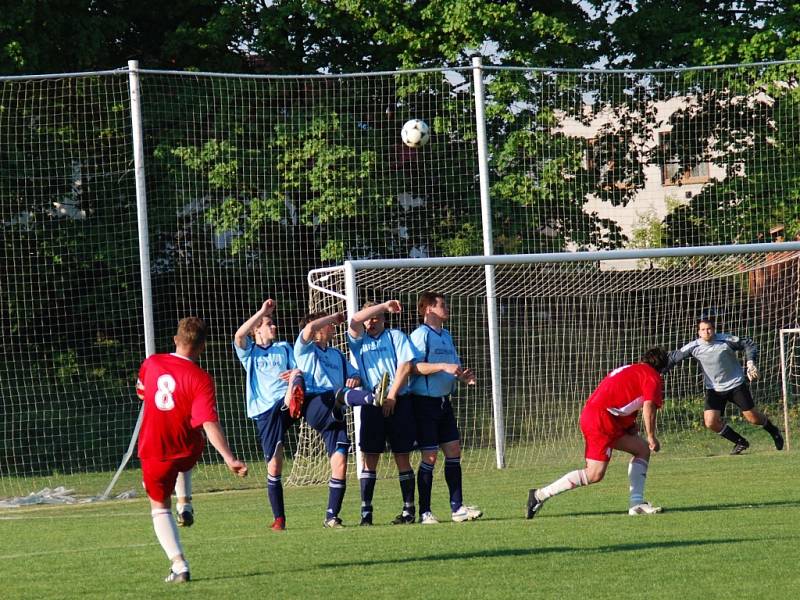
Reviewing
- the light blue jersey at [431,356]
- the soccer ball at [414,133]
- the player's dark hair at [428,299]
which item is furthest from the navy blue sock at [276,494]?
the soccer ball at [414,133]

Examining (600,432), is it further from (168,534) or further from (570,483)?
(168,534)

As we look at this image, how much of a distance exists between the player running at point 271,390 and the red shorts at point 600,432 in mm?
2315

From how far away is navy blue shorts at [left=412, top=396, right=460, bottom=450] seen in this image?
1067 cm

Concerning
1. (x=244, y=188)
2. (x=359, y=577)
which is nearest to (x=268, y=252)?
(x=244, y=188)

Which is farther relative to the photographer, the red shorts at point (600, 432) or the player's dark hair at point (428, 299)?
the player's dark hair at point (428, 299)

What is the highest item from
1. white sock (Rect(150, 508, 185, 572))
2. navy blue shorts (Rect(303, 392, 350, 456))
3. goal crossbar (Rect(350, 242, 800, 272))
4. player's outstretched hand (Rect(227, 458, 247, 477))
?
goal crossbar (Rect(350, 242, 800, 272))

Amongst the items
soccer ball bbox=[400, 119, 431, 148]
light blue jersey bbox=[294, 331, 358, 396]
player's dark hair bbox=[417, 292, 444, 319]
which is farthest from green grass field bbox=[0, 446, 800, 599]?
soccer ball bbox=[400, 119, 431, 148]

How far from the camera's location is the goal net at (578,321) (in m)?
17.6

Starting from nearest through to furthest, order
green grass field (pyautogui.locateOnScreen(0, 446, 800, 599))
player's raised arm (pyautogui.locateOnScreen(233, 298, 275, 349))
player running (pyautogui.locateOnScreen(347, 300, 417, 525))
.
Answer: green grass field (pyautogui.locateOnScreen(0, 446, 800, 599)) < player's raised arm (pyautogui.locateOnScreen(233, 298, 275, 349)) < player running (pyautogui.locateOnScreen(347, 300, 417, 525))

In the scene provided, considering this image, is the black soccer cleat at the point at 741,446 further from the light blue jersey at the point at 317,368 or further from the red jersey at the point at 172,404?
the red jersey at the point at 172,404

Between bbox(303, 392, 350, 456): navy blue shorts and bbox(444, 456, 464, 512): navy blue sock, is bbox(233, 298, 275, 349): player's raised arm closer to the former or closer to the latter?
bbox(303, 392, 350, 456): navy blue shorts

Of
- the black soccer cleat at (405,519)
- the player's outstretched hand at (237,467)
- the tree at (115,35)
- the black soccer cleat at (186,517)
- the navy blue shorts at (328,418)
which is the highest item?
the tree at (115,35)

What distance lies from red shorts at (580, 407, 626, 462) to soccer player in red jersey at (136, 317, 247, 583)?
3.54 meters

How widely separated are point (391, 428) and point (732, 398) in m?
6.96
